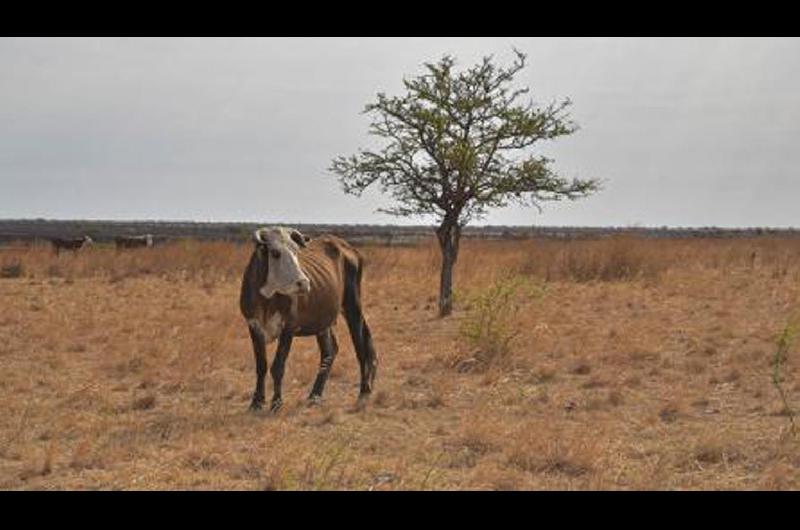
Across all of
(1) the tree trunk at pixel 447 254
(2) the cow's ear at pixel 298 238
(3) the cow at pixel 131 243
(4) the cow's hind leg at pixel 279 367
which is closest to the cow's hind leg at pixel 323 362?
(4) the cow's hind leg at pixel 279 367

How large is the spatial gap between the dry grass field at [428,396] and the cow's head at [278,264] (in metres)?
1.30

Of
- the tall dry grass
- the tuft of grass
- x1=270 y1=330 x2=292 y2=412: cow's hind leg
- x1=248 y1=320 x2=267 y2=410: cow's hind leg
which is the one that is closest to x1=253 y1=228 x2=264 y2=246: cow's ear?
x1=248 y1=320 x2=267 y2=410: cow's hind leg

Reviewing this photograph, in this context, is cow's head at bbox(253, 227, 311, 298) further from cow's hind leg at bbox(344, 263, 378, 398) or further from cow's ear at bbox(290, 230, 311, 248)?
cow's hind leg at bbox(344, 263, 378, 398)

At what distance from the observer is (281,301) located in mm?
8359

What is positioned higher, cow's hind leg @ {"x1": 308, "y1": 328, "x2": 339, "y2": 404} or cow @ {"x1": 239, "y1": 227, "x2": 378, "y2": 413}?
cow @ {"x1": 239, "y1": 227, "x2": 378, "y2": 413}

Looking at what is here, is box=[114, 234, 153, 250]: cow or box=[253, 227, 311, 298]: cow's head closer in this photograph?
box=[253, 227, 311, 298]: cow's head

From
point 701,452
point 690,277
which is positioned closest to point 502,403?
point 701,452

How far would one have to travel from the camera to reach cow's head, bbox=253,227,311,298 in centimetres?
814

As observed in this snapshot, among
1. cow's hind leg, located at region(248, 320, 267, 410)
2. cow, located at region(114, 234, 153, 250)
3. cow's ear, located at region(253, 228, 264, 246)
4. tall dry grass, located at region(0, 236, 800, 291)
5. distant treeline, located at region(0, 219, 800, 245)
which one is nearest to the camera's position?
cow's ear, located at region(253, 228, 264, 246)

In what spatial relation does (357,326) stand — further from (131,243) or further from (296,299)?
(131,243)

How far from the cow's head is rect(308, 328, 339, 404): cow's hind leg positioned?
115cm

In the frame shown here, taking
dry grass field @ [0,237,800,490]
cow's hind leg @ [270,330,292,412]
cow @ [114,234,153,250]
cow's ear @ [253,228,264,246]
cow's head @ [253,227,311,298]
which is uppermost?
cow's ear @ [253,228,264,246]

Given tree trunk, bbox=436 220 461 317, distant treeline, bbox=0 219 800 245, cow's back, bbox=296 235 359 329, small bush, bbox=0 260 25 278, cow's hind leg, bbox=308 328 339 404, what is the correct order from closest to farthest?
cow's back, bbox=296 235 359 329
cow's hind leg, bbox=308 328 339 404
tree trunk, bbox=436 220 461 317
small bush, bbox=0 260 25 278
distant treeline, bbox=0 219 800 245
